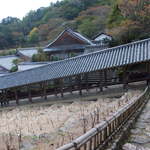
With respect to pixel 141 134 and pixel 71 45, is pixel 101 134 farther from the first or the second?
pixel 71 45

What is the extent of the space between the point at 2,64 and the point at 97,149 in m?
28.6

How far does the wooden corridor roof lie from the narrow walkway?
231 inches

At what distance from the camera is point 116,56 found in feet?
40.4

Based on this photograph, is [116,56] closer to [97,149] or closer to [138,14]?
[138,14]

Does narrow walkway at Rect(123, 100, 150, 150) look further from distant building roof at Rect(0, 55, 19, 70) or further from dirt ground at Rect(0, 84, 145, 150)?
distant building roof at Rect(0, 55, 19, 70)

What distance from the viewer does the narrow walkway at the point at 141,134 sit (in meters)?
4.32

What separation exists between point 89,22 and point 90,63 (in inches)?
1059

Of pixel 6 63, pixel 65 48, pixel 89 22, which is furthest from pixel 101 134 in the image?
pixel 89 22

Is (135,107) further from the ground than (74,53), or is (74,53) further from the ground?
(74,53)

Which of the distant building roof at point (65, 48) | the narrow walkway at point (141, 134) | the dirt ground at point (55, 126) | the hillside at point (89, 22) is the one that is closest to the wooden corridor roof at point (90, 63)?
the dirt ground at point (55, 126)

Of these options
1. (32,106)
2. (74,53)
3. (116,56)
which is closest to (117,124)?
(116,56)

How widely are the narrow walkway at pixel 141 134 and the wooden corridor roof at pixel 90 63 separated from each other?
5874mm

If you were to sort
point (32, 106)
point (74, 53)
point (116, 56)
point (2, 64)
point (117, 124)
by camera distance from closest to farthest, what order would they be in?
point (117, 124) → point (116, 56) → point (32, 106) → point (74, 53) → point (2, 64)

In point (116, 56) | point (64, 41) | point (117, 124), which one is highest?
point (64, 41)
